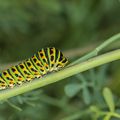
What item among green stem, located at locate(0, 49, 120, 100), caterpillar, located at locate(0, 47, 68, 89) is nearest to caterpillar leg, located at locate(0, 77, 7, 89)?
caterpillar, located at locate(0, 47, 68, 89)

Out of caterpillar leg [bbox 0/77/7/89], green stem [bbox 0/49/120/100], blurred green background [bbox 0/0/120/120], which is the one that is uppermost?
blurred green background [bbox 0/0/120/120]

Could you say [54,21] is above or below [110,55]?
above


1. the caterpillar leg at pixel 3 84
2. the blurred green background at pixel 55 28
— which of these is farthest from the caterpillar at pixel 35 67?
the blurred green background at pixel 55 28

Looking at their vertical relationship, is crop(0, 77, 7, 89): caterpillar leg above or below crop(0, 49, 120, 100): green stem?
above

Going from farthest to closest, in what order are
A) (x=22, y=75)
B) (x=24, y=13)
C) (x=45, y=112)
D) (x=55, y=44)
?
(x=55, y=44), (x=24, y=13), (x=45, y=112), (x=22, y=75)

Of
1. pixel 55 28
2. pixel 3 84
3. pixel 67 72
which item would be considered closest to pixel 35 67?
pixel 3 84

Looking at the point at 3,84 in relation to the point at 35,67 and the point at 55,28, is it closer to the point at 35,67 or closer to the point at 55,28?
the point at 35,67

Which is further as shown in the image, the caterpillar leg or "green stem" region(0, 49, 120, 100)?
the caterpillar leg

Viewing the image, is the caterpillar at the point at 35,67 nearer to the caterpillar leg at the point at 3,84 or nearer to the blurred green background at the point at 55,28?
the caterpillar leg at the point at 3,84

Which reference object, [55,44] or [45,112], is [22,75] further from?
[55,44]

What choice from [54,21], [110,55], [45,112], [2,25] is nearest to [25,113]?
[45,112]

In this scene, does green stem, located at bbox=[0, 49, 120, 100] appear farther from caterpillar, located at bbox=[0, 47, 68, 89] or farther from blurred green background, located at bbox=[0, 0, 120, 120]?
blurred green background, located at bbox=[0, 0, 120, 120]
